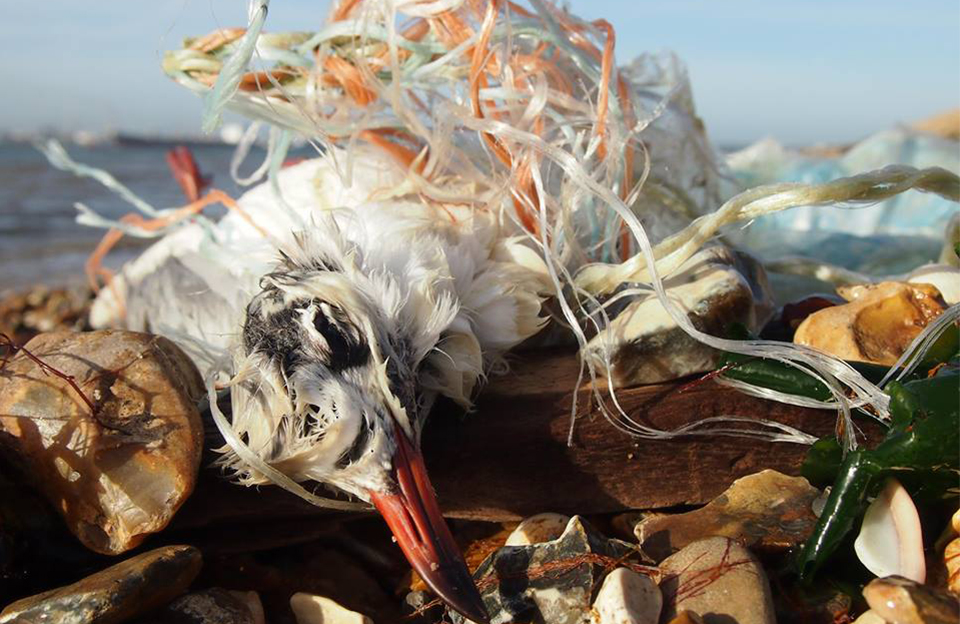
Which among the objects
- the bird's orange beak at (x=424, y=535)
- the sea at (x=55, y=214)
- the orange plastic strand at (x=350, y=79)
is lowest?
the sea at (x=55, y=214)

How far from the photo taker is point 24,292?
7.03 meters

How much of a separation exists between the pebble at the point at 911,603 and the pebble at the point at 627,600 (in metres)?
0.37

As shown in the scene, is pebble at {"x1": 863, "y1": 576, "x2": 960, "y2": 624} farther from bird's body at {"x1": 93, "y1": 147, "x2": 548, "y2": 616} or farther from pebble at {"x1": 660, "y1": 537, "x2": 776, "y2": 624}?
bird's body at {"x1": 93, "y1": 147, "x2": 548, "y2": 616}

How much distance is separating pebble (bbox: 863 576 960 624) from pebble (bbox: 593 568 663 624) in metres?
0.37

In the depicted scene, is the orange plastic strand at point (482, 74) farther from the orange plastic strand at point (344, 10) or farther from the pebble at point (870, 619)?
the pebble at point (870, 619)

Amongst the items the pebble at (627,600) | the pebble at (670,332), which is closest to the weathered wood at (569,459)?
the pebble at (670,332)

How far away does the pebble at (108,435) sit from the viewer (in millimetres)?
1748

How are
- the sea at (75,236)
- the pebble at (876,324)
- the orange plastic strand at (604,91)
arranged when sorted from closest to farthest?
1. the pebble at (876,324)
2. the orange plastic strand at (604,91)
3. the sea at (75,236)

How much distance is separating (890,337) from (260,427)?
56.1 inches

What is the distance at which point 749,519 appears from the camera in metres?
1.75

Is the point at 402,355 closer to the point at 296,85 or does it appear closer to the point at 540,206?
the point at 540,206

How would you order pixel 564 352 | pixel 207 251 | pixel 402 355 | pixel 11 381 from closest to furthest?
pixel 402 355 → pixel 11 381 → pixel 564 352 → pixel 207 251

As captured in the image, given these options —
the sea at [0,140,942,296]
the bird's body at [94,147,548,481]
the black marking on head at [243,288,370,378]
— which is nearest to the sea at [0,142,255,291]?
the sea at [0,140,942,296]

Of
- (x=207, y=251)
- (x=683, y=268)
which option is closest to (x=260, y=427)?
(x=683, y=268)
